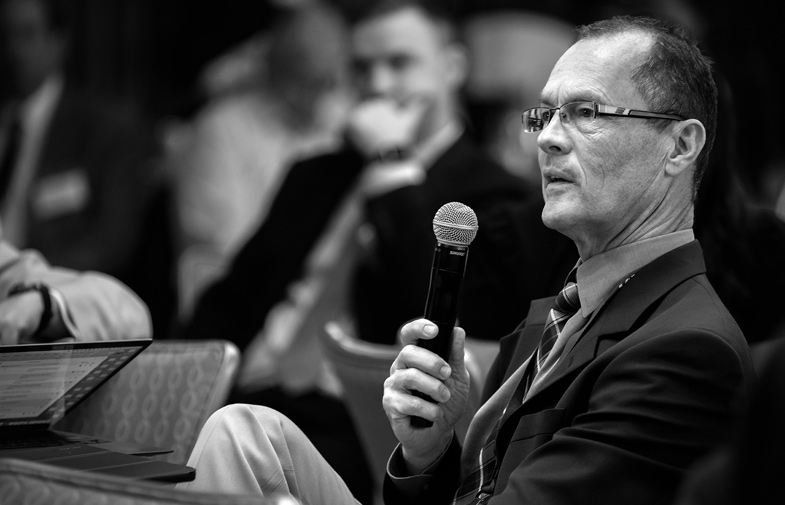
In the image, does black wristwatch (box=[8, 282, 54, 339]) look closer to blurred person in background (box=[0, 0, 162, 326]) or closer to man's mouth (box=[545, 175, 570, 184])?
man's mouth (box=[545, 175, 570, 184])

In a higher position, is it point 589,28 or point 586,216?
point 589,28

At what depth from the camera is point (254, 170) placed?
5.59 metres

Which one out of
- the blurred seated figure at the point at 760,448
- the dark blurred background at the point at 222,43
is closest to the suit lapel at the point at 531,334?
the blurred seated figure at the point at 760,448

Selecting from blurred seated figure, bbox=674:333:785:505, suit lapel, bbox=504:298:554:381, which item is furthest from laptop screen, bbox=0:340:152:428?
blurred seated figure, bbox=674:333:785:505

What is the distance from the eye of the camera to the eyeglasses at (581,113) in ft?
5.42

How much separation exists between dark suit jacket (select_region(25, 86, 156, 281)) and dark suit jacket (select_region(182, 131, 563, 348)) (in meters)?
1.45

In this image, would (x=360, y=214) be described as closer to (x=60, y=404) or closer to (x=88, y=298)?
(x=88, y=298)

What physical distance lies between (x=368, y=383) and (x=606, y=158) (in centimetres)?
94

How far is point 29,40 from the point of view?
530 cm

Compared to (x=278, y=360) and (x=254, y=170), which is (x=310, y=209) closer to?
(x=278, y=360)

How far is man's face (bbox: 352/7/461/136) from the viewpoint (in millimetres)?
3943

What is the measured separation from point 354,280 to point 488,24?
9.46 ft

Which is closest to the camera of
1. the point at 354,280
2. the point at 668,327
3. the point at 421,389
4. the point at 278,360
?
the point at 668,327

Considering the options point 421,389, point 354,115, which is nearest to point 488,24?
point 354,115
